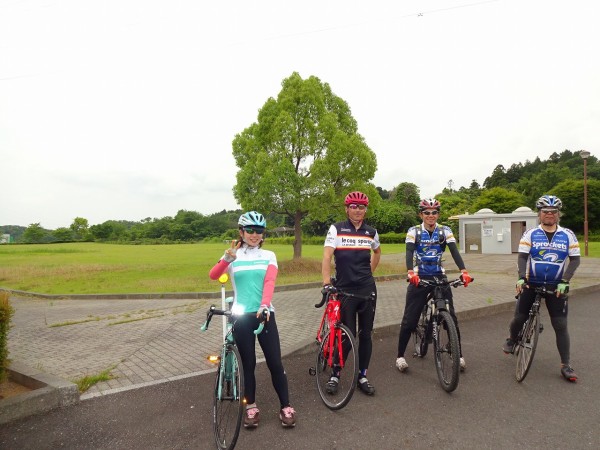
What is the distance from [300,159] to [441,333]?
14310 millimetres

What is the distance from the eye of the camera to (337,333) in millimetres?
4273

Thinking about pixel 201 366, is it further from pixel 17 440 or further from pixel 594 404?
pixel 594 404

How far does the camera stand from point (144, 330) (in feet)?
24.6

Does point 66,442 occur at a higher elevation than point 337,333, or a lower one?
lower

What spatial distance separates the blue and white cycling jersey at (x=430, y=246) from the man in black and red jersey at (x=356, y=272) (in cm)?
85

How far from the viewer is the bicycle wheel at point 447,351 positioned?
4.29 m

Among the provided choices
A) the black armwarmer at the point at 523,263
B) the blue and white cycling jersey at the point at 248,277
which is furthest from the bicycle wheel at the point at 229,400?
the black armwarmer at the point at 523,263

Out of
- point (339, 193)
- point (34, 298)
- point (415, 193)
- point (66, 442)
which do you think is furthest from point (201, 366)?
point (415, 193)

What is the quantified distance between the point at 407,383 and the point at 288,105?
15.1 m

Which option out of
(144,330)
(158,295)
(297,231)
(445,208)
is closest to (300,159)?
(297,231)

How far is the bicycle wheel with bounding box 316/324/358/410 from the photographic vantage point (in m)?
4.06

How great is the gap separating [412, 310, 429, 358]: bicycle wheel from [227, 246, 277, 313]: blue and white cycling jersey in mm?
2428

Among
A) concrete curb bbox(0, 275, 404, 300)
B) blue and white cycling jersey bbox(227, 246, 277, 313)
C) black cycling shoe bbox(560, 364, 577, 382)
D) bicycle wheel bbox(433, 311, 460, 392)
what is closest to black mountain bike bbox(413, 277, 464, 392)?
bicycle wheel bbox(433, 311, 460, 392)

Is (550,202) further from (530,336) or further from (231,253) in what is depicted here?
(231,253)
